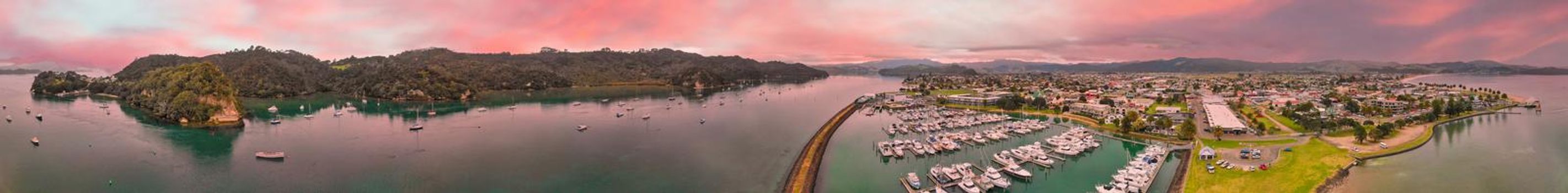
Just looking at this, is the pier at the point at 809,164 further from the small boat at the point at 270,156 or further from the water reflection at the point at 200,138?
the water reflection at the point at 200,138

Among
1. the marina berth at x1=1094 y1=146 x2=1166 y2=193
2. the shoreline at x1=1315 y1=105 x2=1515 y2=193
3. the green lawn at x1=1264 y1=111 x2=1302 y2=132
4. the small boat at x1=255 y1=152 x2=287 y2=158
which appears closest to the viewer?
the marina berth at x1=1094 y1=146 x2=1166 y2=193

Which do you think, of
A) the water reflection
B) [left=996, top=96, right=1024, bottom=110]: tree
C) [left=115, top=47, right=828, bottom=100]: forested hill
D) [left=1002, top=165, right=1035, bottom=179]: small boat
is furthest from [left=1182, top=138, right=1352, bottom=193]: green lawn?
[left=115, top=47, right=828, bottom=100]: forested hill

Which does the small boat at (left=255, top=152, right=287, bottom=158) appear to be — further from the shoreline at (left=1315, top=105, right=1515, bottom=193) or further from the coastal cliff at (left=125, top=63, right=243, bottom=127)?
the shoreline at (left=1315, top=105, right=1515, bottom=193)

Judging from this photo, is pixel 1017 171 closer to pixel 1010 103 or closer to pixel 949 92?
pixel 1010 103

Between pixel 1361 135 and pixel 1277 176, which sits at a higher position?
pixel 1361 135

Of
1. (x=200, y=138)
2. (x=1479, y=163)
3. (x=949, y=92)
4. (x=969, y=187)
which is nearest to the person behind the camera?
(x=969, y=187)

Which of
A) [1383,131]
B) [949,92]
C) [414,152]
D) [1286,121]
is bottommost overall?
[414,152]

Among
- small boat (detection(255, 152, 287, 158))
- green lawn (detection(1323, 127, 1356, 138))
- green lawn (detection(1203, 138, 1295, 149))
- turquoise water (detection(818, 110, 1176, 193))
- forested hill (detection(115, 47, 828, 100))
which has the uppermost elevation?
forested hill (detection(115, 47, 828, 100))

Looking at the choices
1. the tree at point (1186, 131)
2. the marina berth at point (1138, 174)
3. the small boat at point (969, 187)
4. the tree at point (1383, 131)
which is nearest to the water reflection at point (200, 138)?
the small boat at point (969, 187)

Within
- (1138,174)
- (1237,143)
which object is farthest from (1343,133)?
(1138,174)
